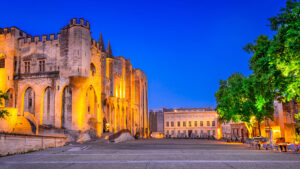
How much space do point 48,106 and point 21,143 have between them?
18.6m

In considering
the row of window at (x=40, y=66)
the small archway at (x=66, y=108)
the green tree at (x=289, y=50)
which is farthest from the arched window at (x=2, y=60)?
the green tree at (x=289, y=50)

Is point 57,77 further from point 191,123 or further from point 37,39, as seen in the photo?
point 191,123

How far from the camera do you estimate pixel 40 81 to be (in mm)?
36594

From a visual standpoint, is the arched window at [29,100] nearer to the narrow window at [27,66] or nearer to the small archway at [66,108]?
the narrow window at [27,66]

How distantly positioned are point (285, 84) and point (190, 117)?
2840 inches

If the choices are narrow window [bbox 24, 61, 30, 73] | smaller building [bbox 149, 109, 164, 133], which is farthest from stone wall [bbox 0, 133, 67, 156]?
smaller building [bbox 149, 109, 164, 133]

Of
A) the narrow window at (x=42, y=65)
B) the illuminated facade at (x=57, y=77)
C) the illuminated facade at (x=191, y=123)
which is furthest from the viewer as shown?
the illuminated facade at (x=191, y=123)

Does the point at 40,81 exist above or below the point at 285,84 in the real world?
above

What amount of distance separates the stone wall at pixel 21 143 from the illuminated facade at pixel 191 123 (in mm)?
64436

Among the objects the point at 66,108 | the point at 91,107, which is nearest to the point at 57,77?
the point at 66,108

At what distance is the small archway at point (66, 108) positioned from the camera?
34.2 metres

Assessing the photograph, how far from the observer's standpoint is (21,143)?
1820 cm

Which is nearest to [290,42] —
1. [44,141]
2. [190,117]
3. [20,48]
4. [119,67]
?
[44,141]

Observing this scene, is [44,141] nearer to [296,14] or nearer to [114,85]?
[296,14]
